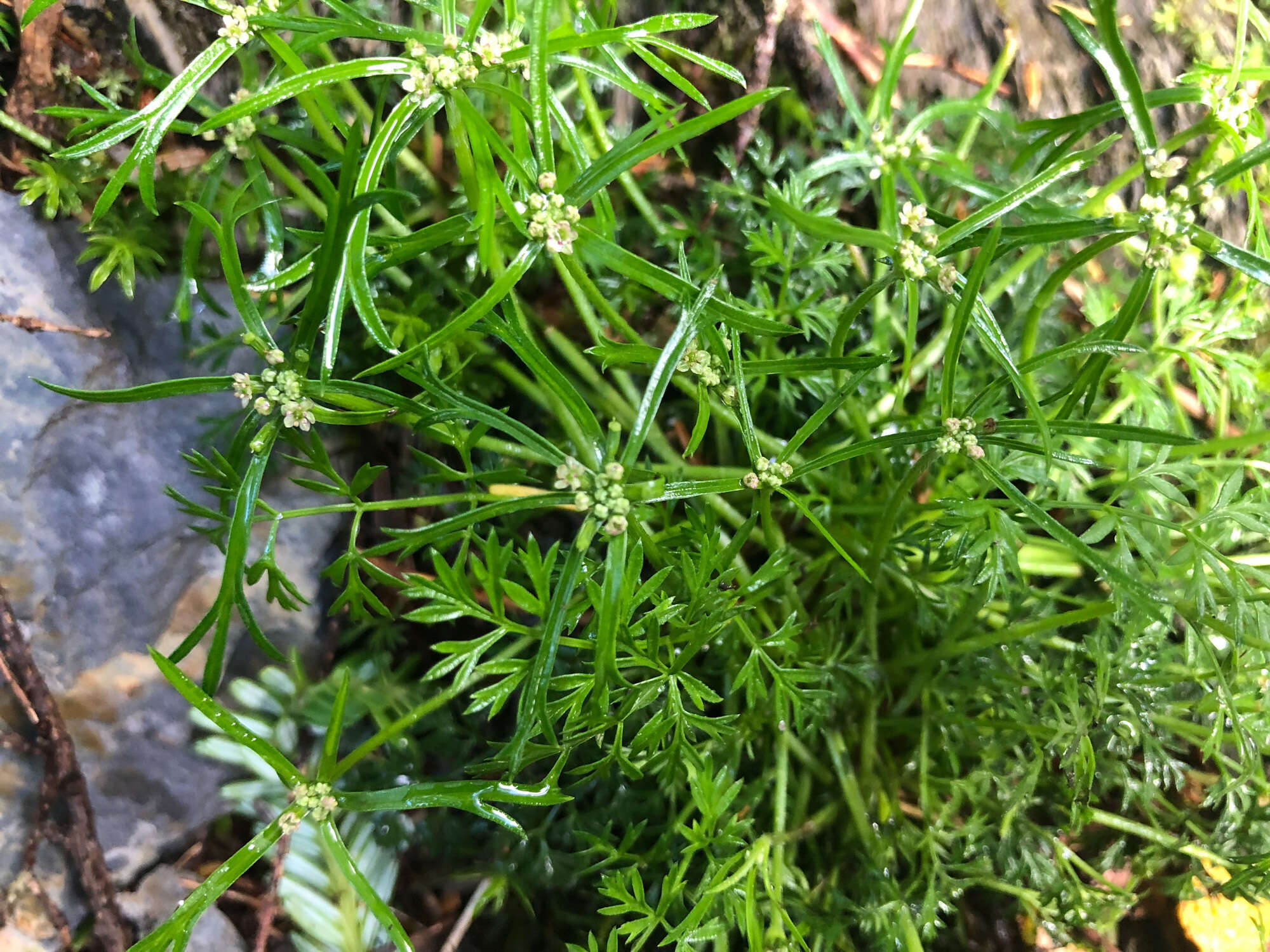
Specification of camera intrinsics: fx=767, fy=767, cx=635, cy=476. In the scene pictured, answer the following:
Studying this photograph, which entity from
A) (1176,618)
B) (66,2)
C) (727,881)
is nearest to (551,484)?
(727,881)

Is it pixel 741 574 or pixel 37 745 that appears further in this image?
pixel 37 745

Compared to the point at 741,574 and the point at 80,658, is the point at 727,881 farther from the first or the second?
the point at 80,658

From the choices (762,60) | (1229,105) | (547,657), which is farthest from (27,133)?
(1229,105)

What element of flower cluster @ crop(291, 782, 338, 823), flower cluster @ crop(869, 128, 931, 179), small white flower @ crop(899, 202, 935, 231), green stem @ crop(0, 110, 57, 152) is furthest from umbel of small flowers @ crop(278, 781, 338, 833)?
flower cluster @ crop(869, 128, 931, 179)

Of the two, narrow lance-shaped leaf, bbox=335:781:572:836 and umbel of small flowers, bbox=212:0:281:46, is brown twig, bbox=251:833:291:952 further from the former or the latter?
umbel of small flowers, bbox=212:0:281:46

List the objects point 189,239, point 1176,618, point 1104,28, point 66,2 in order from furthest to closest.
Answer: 1. point 1176,618
2. point 66,2
3. point 189,239
4. point 1104,28

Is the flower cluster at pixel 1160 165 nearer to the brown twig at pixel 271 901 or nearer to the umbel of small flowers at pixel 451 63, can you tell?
the umbel of small flowers at pixel 451 63

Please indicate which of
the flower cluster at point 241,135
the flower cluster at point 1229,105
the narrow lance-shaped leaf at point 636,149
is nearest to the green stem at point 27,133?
the flower cluster at point 241,135
